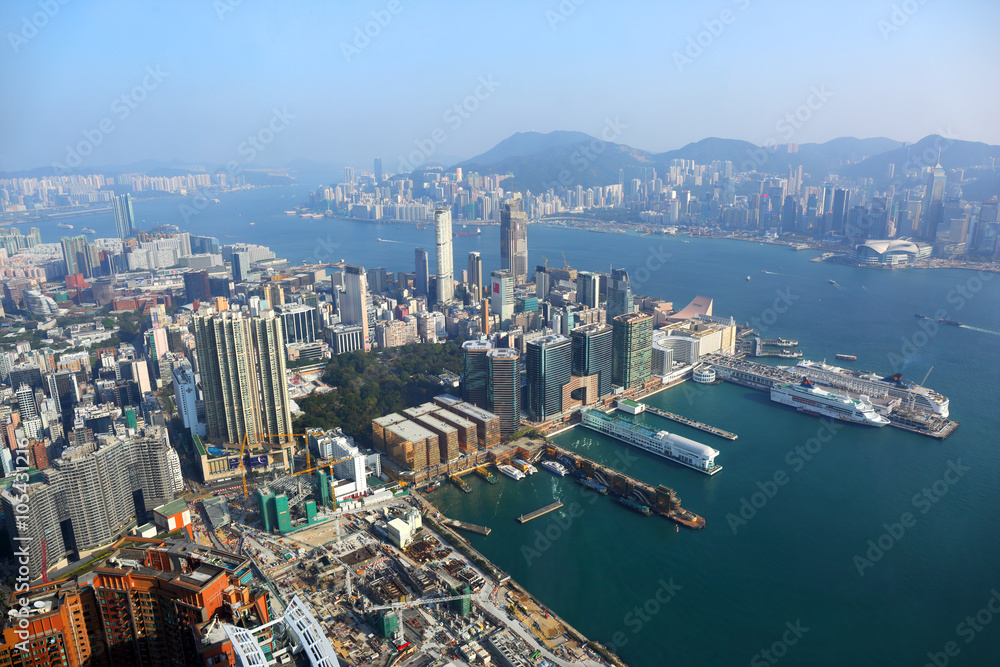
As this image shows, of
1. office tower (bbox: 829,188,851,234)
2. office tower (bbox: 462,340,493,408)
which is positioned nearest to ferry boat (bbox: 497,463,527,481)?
office tower (bbox: 462,340,493,408)

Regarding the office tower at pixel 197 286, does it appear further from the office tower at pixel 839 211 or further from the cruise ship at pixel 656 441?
the office tower at pixel 839 211

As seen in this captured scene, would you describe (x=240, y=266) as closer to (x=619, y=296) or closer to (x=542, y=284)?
(x=542, y=284)

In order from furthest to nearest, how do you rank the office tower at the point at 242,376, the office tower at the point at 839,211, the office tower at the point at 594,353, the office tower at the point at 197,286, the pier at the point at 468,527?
the office tower at the point at 839,211
the office tower at the point at 197,286
the office tower at the point at 594,353
the office tower at the point at 242,376
the pier at the point at 468,527

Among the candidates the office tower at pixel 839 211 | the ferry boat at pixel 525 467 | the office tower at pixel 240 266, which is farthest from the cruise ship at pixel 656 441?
the office tower at pixel 839 211

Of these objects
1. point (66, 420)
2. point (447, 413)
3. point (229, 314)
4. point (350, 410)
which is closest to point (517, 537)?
point (447, 413)

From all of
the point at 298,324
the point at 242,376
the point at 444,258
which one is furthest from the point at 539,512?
the point at 444,258
